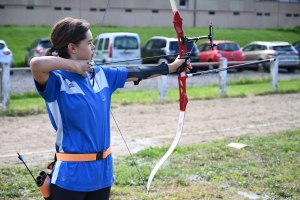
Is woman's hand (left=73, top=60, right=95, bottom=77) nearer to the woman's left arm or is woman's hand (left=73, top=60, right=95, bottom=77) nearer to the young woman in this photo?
the young woman

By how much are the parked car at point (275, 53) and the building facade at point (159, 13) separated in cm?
530

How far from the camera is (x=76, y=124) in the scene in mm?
3350

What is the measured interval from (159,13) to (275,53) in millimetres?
14455

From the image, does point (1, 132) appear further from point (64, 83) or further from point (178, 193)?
point (64, 83)

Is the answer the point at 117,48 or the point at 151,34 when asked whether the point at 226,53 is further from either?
the point at 151,34

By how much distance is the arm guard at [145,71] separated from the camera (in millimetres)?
3846

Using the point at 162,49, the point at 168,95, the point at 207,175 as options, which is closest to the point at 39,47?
the point at 162,49

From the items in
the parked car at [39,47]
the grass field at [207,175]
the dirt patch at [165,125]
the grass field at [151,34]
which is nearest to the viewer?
the grass field at [207,175]

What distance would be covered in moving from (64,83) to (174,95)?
11207 millimetres

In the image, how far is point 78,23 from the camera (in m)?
3.38

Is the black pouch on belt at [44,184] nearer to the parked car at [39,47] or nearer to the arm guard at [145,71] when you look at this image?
the arm guard at [145,71]

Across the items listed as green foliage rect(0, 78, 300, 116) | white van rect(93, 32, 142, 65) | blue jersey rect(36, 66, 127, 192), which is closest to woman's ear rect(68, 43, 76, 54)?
blue jersey rect(36, 66, 127, 192)

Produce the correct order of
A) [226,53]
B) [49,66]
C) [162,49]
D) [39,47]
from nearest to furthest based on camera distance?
[49,66] < [162,49] < [39,47] < [226,53]

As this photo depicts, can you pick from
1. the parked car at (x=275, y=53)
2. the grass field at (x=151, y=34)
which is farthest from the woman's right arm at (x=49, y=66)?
the grass field at (x=151, y=34)
